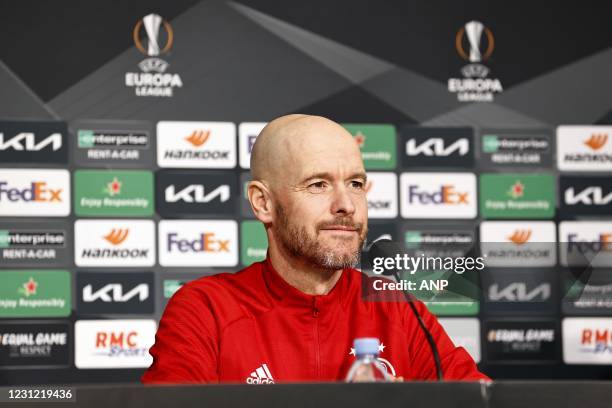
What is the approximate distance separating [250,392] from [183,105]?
7.72 ft

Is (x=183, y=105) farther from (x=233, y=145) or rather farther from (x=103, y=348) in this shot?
(x=103, y=348)

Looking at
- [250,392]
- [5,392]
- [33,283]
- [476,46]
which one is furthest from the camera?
[476,46]

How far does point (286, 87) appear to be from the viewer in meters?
3.53

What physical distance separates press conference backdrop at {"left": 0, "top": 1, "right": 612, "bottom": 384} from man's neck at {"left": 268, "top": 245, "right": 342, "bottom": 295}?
133 cm

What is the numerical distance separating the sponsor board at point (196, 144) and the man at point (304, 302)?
52.4 inches

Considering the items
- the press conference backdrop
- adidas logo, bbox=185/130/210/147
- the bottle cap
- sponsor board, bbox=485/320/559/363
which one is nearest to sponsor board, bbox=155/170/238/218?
the press conference backdrop

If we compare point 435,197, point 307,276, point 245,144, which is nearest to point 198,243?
point 245,144

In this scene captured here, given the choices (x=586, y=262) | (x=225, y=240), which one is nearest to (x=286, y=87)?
(x=225, y=240)

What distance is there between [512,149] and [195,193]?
3.97 feet

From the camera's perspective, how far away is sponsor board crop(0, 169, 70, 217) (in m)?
3.32

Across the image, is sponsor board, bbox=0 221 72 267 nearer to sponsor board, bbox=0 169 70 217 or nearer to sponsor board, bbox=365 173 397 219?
sponsor board, bbox=0 169 70 217

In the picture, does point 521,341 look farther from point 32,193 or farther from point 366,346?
point 366,346

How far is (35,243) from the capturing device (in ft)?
10.9

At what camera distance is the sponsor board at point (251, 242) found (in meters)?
3.43
